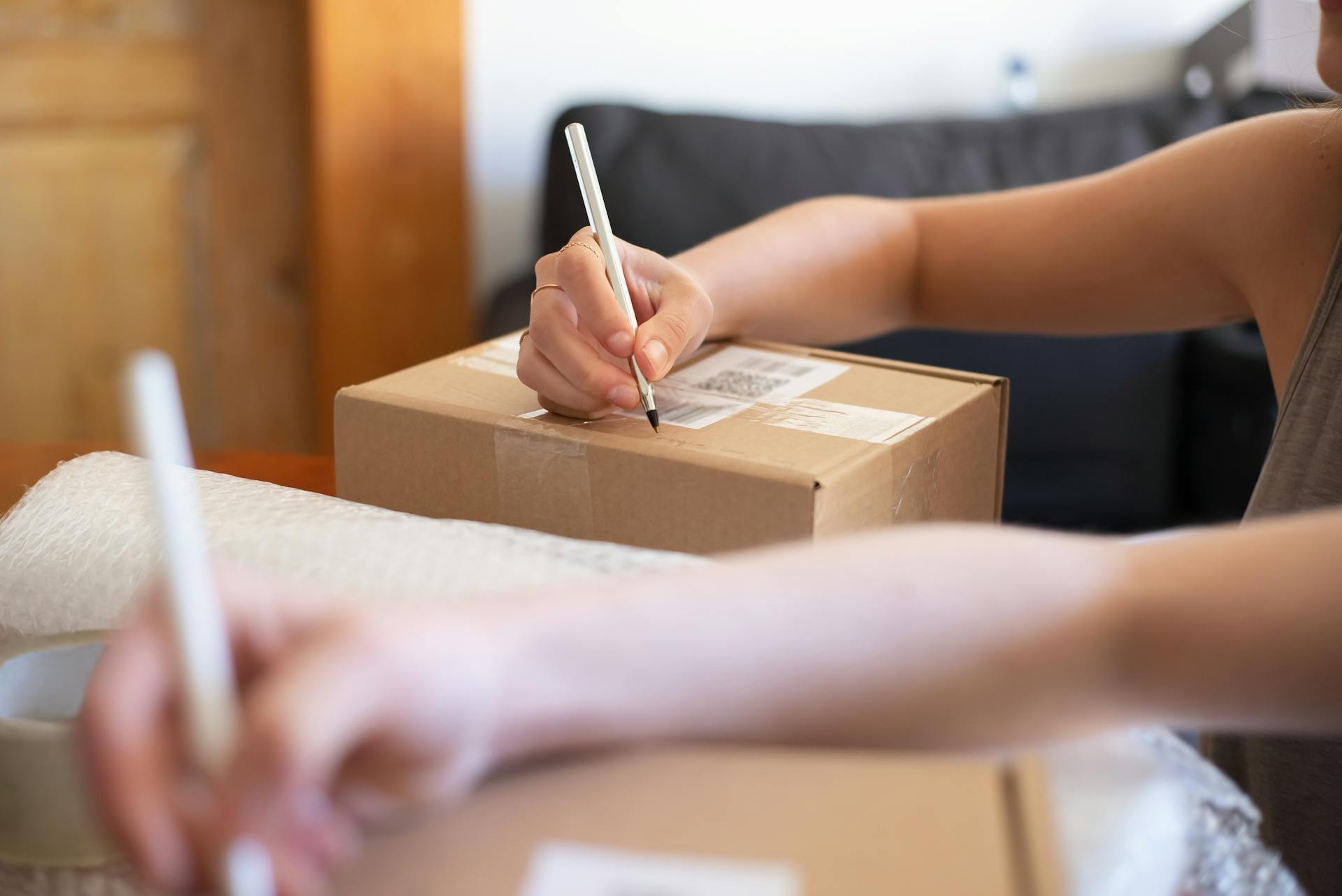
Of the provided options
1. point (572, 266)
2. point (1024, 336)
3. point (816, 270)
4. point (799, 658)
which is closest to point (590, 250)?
point (572, 266)

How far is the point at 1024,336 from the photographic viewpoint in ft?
5.40

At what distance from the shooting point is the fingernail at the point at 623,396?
25.8 inches

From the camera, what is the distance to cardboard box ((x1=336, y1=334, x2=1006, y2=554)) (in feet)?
1.89

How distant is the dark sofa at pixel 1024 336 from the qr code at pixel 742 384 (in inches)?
33.8

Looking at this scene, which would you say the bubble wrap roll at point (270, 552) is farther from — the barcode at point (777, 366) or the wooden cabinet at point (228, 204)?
the wooden cabinet at point (228, 204)

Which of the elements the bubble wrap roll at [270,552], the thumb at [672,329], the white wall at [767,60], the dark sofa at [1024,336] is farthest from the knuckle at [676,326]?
the white wall at [767,60]

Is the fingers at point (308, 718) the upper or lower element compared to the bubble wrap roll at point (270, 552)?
upper

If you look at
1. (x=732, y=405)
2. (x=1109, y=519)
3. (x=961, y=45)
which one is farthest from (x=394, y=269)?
(x=732, y=405)

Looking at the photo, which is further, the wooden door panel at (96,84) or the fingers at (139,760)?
the wooden door panel at (96,84)

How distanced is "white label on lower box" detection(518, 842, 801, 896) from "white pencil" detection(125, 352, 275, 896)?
0.25ft

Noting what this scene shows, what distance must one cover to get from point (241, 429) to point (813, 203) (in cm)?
136

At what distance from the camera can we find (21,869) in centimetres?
40

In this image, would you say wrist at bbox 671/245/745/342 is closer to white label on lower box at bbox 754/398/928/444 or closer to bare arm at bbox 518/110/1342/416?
bare arm at bbox 518/110/1342/416

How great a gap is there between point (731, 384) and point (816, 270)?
28 centimetres
